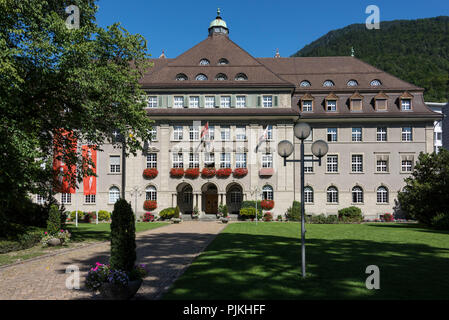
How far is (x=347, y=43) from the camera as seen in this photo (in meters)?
88.6

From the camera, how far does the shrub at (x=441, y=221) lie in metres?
23.8

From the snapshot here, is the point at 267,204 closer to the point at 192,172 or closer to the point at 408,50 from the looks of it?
the point at 192,172

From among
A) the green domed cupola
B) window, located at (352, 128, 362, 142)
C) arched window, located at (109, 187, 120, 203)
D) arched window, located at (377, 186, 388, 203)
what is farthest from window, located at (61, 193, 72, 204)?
arched window, located at (377, 186, 388, 203)

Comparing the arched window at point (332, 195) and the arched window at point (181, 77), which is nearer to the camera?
the arched window at point (332, 195)

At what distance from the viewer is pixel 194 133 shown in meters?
36.5

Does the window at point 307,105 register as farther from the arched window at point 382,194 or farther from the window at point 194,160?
the window at point 194,160

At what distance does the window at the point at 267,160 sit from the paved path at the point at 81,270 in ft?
66.8

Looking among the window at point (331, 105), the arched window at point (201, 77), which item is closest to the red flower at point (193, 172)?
the arched window at point (201, 77)

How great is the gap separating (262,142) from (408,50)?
7495 cm

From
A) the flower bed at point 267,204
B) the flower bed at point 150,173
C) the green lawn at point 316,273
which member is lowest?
the green lawn at point 316,273

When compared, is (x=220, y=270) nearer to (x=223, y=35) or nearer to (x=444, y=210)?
(x=444, y=210)

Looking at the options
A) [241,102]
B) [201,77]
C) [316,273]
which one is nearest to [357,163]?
[241,102]
